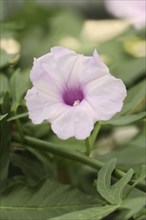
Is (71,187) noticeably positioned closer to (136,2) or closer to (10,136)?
(10,136)

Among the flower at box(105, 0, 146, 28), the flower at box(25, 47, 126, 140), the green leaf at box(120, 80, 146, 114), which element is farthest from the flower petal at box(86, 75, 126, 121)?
the flower at box(105, 0, 146, 28)

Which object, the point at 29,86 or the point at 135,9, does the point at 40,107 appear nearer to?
the point at 29,86

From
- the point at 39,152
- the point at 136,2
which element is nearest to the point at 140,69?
the point at 136,2

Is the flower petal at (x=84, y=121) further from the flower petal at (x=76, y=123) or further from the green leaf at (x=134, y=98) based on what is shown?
the green leaf at (x=134, y=98)

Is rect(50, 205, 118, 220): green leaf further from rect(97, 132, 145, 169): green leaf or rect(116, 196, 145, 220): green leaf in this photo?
rect(97, 132, 145, 169): green leaf

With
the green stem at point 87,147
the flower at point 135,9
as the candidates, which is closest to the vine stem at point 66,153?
the green stem at point 87,147

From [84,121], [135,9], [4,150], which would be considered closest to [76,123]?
[84,121]
